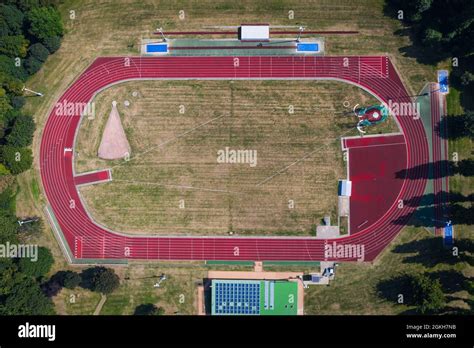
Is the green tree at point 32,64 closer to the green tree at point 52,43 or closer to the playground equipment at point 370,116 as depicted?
the green tree at point 52,43

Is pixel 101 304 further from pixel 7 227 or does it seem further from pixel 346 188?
pixel 346 188

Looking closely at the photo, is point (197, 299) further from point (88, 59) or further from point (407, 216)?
point (88, 59)

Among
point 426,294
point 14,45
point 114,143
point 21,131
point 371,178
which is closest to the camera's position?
point 426,294

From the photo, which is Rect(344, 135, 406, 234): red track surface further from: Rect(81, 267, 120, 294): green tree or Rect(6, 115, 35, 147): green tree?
Rect(6, 115, 35, 147): green tree

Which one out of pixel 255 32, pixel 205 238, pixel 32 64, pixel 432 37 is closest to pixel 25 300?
pixel 205 238

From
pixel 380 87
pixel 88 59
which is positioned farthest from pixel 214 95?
pixel 380 87

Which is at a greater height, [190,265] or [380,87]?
[380,87]
